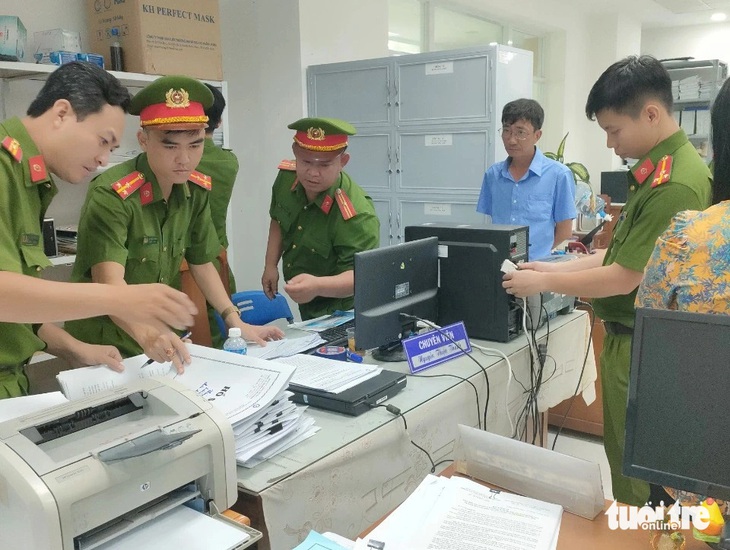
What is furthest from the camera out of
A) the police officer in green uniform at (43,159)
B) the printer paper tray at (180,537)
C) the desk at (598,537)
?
the police officer in green uniform at (43,159)

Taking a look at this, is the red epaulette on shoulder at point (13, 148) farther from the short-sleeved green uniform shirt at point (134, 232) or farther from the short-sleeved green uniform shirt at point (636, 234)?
the short-sleeved green uniform shirt at point (636, 234)

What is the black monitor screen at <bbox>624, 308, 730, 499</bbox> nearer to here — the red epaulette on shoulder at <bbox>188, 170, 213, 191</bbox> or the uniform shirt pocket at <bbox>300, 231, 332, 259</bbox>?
the red epaulette on shoulder at <bbox>188, 170, 213, 191</bbox>

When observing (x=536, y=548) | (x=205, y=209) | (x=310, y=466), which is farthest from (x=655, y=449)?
(x=205, y=209)

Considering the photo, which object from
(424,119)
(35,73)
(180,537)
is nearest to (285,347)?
(180,537)

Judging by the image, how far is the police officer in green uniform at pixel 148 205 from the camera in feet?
5.39

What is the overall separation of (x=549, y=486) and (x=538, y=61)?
611 cm

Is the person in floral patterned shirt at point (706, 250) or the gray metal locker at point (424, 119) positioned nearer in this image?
the person in floral patterned shirt at point (706, 250)

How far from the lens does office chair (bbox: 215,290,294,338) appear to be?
2486 millimetres

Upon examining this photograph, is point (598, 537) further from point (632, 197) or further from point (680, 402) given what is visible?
point (632, 197)

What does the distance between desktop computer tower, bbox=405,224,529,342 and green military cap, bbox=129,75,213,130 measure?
2.79 feet

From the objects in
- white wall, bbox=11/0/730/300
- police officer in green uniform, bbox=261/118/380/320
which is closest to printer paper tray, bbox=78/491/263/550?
police officer in green uniform, bbox=261/118/380/320

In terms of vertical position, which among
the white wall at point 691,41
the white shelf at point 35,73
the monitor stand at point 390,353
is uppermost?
the white wall at point 691,41

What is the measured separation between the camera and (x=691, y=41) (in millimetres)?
7285

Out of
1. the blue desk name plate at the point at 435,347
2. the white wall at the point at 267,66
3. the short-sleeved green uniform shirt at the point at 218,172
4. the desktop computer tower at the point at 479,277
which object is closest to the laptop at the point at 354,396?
the blue desk name plate at the point at 435,347
